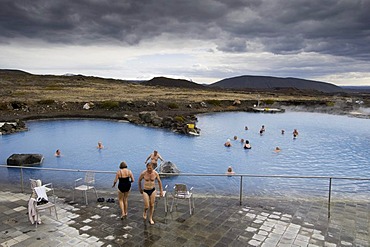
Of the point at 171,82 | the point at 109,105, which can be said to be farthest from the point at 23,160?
the point at 171,82

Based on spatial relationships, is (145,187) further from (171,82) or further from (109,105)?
(171,82)

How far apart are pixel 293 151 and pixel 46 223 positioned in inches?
787

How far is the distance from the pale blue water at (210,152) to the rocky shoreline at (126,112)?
143 cm

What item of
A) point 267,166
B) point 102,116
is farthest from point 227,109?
point 267,166

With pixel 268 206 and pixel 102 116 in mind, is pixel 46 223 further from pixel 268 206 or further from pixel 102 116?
pixel 102 116

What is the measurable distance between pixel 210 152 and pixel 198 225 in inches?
584

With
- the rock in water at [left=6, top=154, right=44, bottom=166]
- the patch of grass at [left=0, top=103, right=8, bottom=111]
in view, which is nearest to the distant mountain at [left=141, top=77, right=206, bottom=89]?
the patch of grass at [left=0, top=103, right=8, bottom=111]

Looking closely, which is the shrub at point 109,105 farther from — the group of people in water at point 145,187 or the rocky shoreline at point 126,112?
the group of people in water at point 145,187

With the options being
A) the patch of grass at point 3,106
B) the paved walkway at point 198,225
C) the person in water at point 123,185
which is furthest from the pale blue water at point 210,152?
the patch of grass at point 3,106

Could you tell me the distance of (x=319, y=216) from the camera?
779 cm

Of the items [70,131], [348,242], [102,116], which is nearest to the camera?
[348,242]

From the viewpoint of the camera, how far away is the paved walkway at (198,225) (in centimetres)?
639

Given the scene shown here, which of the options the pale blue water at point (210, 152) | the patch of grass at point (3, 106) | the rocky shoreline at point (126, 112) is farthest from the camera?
the patch of grass at point (3, 106)

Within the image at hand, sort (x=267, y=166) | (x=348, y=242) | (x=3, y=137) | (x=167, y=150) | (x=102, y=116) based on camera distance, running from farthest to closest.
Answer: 1. (x=102, y=116)
2. (x=3, y=137)
3. (x=167, y=150)
4. (x=267, y=166)
5. (x=348, y=242)
